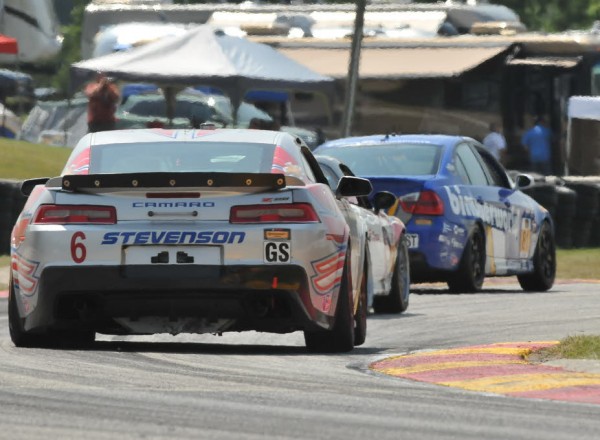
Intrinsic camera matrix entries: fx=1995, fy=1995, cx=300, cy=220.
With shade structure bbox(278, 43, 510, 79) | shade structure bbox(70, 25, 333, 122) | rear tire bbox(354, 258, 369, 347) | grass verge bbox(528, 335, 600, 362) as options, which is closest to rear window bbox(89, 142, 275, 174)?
rear tire bbox(354, 258, 369, 347)

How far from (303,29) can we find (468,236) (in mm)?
18946

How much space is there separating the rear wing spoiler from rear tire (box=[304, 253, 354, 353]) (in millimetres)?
750

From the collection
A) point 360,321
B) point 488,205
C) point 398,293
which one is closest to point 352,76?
point 488,205

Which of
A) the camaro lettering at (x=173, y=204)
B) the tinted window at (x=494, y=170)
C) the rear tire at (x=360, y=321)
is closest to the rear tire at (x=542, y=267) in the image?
the tinted window at (x=494, y=170)

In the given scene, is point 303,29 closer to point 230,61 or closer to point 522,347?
point 230,61

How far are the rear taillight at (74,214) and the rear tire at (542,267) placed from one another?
29.1 ft

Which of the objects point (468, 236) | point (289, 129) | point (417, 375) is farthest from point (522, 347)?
point (289, 129)

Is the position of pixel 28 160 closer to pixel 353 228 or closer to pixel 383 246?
pixel 383 246

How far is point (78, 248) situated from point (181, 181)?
658mm

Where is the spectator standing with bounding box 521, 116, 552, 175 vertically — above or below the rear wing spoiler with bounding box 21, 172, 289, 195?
below

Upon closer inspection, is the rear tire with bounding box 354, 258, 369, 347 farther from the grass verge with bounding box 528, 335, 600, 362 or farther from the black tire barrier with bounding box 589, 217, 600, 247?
the black tire barrier with bounding box 589, 217, 600, 247

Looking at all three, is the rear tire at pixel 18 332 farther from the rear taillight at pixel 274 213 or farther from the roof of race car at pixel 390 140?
the roof of race car at pixel 390 140

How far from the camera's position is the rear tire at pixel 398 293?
50.2 feet

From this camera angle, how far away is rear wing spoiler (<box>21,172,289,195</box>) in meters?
10.7
